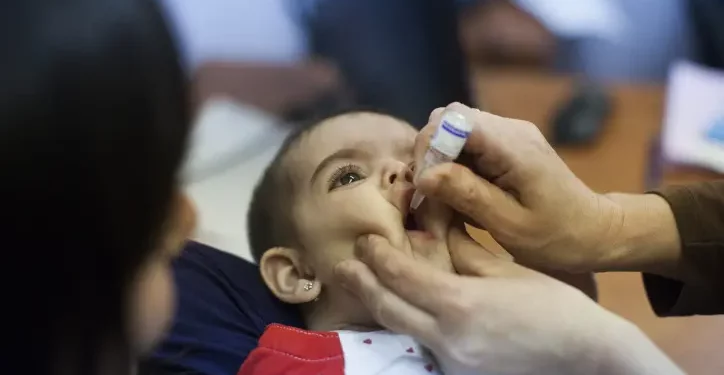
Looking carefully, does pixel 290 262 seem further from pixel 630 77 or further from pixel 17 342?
pixel 630 77

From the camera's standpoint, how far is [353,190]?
37.4 inches

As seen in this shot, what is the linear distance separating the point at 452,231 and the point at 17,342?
0.46m

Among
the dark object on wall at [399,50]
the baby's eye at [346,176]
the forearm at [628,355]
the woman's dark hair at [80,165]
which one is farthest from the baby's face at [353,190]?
the dark object on wall at [399,50]

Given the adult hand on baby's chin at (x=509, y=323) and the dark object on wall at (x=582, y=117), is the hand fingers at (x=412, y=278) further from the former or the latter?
the dark object on wall at (x=582, y=117)

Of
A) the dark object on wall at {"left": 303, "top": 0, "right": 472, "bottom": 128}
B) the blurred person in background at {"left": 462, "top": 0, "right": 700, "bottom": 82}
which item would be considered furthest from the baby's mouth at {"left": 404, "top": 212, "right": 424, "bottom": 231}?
the blurred person in background at {"left": 462, "top": 0, "right": 700, "bottom": 82}

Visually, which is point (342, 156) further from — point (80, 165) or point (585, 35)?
point (585, 35)

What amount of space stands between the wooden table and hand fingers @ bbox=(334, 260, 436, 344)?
0.47 metres

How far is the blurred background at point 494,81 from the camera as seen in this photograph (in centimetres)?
156

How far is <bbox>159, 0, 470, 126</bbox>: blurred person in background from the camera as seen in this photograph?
1.80 m

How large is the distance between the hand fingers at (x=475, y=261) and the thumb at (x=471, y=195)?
3cm

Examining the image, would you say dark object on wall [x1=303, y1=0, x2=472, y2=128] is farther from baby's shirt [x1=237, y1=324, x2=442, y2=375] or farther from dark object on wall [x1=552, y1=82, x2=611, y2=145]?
baby's shirt [x1=237, y1=324, x2=442, y2=375]

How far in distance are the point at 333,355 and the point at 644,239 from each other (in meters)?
0.38

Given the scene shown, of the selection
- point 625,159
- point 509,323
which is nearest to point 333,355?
point 509,323

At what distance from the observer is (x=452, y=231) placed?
0.88m
